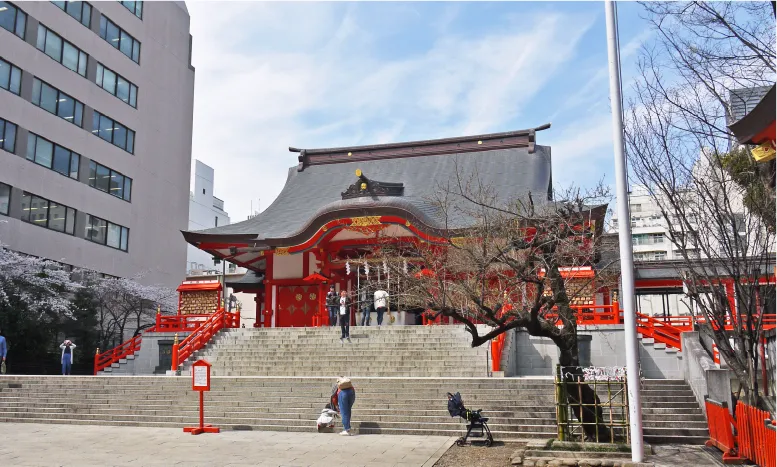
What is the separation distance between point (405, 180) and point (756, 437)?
23.1 meters

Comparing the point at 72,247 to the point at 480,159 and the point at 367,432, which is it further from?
the point at 367,432

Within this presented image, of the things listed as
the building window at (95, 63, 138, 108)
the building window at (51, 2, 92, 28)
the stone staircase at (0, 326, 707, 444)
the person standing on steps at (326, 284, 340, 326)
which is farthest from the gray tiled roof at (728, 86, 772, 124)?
the building window at (95, 63, 138, 108)

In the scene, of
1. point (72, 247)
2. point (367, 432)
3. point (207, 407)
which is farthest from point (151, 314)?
point (367, 432)

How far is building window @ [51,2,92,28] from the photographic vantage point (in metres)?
33.7

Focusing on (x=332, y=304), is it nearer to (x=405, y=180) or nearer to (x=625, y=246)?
(x=405, y=180)

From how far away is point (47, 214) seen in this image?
31.8m

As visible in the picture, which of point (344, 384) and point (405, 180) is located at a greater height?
point (405, 180)

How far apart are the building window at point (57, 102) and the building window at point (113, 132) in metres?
1.06

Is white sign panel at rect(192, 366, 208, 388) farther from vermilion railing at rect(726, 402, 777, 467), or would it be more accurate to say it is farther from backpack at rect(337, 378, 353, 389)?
vermilion railing at rect(726, 402, 777, 467)

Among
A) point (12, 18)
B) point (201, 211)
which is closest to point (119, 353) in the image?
point (12, 18)

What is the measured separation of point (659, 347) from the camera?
61.9 feet

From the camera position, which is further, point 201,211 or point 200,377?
point 201,211

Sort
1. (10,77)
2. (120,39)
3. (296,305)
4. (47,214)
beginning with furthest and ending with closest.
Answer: (120,39) < (47,214) < (10,77) < (296,305)

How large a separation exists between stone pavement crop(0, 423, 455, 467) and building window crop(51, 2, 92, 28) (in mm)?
25320
